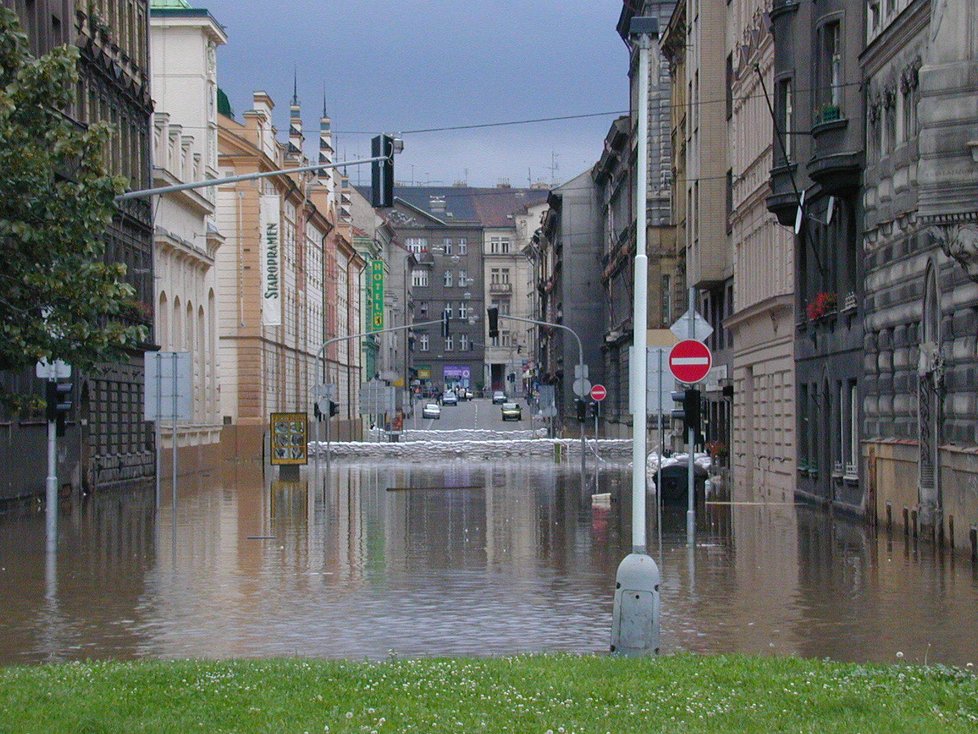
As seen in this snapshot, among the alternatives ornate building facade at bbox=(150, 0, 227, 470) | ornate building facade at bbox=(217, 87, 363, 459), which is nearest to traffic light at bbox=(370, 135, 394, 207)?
ornate building facade at bbox=(150, 0, 227, 470)

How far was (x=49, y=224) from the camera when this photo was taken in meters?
12.1

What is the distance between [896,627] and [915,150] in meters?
13.6

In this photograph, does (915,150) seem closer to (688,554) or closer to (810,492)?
(688,554)

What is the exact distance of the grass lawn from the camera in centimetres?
920

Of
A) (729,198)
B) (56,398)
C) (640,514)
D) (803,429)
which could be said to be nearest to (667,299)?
(729,198)

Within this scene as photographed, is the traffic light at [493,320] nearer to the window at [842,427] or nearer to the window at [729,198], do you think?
the window at [729,198]

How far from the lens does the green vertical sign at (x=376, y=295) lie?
5694 inches

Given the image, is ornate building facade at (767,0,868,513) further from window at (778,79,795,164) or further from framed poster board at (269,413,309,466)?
framed poster board at (269,413,309,466)

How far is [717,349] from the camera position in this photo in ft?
195

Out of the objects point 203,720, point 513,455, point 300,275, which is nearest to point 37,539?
point 203,720

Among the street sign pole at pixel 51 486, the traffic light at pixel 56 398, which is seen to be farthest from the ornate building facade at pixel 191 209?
the traffic light at pixel 56 398

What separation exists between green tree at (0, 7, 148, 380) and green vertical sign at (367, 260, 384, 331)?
131 m

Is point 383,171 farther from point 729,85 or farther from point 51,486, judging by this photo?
point 729,85

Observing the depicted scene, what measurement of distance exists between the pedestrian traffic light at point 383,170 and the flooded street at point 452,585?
5382 millimetres
